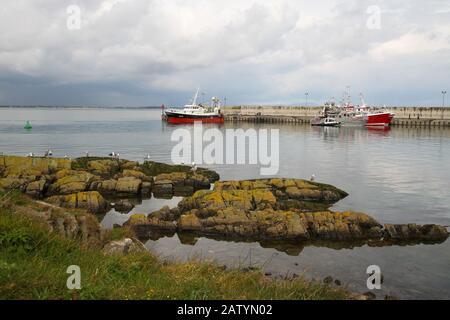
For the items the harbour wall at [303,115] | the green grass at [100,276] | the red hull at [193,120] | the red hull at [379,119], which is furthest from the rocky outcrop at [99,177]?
the harbour wall at [303,115]

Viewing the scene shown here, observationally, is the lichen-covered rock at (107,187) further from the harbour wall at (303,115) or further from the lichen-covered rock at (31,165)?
the harbour wall at (303,115)

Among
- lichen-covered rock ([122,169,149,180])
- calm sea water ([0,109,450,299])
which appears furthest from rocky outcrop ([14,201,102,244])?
lichen-covered rock ([122,169,149,180])

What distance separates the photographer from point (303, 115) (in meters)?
163

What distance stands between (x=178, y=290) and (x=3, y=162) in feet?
110

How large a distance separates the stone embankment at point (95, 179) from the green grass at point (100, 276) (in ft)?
57.9

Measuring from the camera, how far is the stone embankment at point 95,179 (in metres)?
30.3

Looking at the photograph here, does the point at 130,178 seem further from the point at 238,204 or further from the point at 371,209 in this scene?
the point at 371,209

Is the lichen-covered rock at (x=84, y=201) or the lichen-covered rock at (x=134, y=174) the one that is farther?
the lichen-covered rock at (x=134, y=174)

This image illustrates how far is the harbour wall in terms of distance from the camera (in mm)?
127194

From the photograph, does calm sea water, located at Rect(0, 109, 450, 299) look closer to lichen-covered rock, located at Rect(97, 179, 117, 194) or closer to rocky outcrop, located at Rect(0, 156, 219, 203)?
rocky outcrop, located at Rect(0, 156, 219, 203)

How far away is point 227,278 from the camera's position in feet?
29.9

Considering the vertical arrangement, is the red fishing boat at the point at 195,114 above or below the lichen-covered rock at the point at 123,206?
above

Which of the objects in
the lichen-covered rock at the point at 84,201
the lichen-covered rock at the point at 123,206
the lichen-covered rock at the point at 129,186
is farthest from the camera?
the lichen-covered rock at the point at 129,186

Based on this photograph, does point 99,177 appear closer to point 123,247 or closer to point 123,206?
point 123,206
